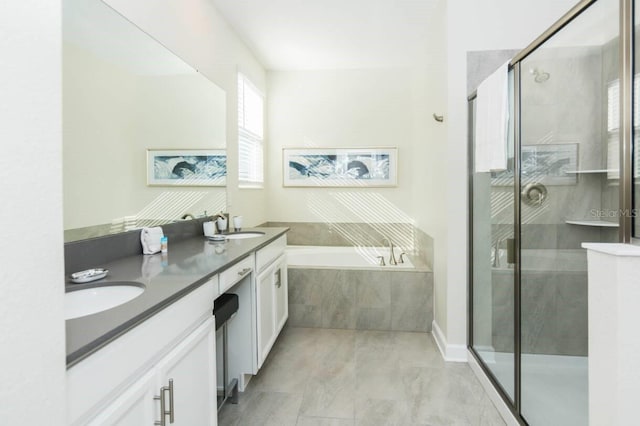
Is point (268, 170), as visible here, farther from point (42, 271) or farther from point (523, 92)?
point (42, 271)

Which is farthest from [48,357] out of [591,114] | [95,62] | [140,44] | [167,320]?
[591,114]

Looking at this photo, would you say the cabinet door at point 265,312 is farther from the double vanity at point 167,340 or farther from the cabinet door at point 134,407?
the cabinet door at point 134,407

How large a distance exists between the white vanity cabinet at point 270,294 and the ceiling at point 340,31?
1890mm

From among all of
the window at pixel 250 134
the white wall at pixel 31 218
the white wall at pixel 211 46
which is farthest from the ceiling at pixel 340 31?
the white wall at pixel 31 218

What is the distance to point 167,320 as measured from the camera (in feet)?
3.51

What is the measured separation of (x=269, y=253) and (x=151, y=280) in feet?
3.78

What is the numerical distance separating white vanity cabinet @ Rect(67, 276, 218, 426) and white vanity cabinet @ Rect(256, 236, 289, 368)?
651 mm

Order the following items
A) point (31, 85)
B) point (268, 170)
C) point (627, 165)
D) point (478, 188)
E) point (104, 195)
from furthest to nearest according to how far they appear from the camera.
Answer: point (268, 170) → point (478, 188) → point (104, 195) → point (627, 165) → point (31, 85)

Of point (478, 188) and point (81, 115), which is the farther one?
point (478, 188)

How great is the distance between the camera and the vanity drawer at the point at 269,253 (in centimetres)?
212

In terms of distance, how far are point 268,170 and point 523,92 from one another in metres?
2.95

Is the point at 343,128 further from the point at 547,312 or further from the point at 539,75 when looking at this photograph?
the point at 547,312

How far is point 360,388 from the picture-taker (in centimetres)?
210

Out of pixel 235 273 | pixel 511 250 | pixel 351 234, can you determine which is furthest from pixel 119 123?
pixel 351 234
